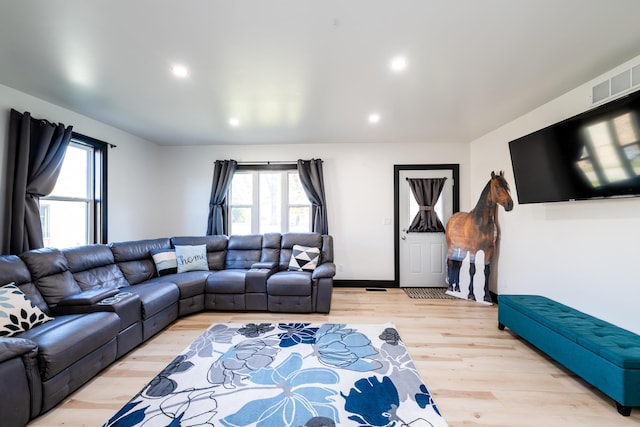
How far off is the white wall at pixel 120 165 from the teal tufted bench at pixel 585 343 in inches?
206

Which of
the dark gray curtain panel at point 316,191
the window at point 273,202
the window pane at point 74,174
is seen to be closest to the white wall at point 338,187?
the dark gray curtain panel at point 316,191

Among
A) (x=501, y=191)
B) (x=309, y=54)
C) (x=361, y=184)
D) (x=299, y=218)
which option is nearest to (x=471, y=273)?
(x=501, y=191)

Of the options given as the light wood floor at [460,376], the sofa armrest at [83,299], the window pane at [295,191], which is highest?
the window pane at [295,191]

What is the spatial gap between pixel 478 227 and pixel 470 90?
6.88 ft

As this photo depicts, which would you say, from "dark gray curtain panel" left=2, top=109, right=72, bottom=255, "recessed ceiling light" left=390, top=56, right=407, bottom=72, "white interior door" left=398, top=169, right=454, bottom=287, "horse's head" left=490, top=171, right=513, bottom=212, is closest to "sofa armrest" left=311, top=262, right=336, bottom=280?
"white interior door" left=398, top=169, right=454, bottom=287

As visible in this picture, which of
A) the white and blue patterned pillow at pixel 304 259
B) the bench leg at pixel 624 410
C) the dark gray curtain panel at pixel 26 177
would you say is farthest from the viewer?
the white and blue patterned pillow at pixel 304 259

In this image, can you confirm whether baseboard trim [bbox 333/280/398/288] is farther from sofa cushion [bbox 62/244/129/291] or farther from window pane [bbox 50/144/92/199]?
window pane [bbox 50/144/92/199]

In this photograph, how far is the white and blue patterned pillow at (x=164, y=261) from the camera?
3412 mm

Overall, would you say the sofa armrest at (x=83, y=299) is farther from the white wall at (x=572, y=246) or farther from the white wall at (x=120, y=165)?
the white wall at (x=572, y=246)

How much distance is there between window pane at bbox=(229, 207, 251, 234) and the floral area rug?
2172 millimetres

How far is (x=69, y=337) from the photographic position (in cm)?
170

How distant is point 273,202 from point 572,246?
4.01 metres

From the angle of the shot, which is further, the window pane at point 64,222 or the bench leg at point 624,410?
the window pane at point 64,222

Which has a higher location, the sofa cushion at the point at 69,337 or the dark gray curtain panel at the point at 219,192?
the dark gray curtain panel at the point at 219,192
